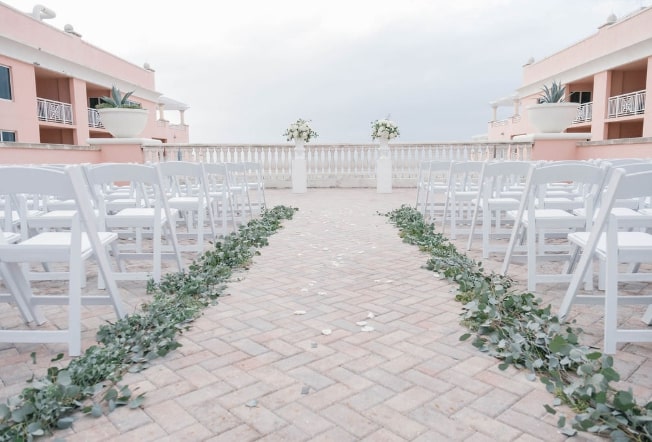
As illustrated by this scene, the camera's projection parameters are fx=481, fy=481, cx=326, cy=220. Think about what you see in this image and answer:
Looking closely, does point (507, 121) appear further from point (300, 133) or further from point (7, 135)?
point (7, 135)

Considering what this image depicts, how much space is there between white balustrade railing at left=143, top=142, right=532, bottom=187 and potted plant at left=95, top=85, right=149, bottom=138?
6.43ft

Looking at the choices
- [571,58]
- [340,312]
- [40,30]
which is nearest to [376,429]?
[340,312]

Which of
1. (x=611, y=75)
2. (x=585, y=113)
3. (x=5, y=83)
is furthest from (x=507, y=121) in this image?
(x=5, y=83)

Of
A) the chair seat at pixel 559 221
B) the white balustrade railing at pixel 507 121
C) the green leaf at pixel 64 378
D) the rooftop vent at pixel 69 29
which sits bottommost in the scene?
the green leaf at pixel 64 378

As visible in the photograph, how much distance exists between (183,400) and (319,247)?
11.1 ft

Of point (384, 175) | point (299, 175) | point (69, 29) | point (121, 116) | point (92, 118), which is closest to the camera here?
point (121, 116)

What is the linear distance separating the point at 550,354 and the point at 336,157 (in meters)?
11.4

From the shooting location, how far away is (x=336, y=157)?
13438 mm

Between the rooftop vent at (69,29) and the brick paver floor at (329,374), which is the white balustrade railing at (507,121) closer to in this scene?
the rooftop vent at (69,29)

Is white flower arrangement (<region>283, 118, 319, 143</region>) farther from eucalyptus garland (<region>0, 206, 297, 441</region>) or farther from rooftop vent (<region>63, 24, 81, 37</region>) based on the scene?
rooftop vent (<region>63, 24, 81, 37</region>)

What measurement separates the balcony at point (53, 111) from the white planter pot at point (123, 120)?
11345 mm

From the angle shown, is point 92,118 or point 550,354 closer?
point 550,354

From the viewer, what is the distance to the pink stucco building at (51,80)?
17125 millimetres

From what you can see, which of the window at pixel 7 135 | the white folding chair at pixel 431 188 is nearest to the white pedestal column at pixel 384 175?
the white folding chair at pixel 431 188
